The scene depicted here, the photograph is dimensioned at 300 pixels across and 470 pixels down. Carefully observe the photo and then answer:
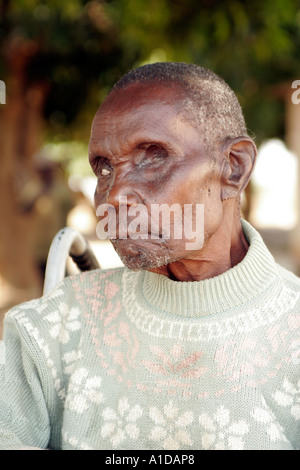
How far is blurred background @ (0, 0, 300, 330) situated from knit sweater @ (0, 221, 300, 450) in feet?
10.7

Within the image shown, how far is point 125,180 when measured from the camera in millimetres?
1363

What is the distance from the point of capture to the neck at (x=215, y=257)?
57.6 inches

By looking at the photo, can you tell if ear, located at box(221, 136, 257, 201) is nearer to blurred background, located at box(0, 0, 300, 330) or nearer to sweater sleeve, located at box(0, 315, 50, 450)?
sweater sleeve, located at box(0, 315, 50, 450)

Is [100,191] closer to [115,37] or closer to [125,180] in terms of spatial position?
[125,180]

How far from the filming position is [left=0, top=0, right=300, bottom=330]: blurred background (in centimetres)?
465

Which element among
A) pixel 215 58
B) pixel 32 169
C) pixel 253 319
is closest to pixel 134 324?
pixel 253 319

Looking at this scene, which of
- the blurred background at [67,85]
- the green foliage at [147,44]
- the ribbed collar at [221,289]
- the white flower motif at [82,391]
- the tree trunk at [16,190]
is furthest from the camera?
the tree trunk at [16,190]

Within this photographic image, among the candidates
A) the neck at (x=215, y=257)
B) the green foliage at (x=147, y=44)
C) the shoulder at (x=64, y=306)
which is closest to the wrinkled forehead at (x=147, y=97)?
the neck at (x=215, y=257)

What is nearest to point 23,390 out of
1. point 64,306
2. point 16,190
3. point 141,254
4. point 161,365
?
point 64,306

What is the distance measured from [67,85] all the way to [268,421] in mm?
8304

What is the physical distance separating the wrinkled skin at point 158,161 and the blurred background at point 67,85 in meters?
3.19

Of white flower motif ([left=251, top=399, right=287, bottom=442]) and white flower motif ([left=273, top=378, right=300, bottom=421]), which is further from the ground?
white flower motif ([left=273, top=378, right=300, bottom=421])
